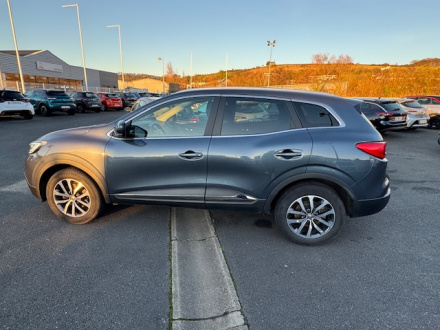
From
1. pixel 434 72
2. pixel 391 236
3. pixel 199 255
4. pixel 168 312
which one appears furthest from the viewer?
pixel 434 72

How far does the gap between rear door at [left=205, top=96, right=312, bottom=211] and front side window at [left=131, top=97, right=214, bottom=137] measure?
0.88 ft

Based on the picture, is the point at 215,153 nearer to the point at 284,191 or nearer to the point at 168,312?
the point at 284,191

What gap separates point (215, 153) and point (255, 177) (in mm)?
513

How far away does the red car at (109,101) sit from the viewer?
2372 cm

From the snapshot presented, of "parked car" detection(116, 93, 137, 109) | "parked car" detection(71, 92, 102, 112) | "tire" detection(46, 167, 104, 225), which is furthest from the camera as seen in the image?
"parked car" detection(116, 93, 137, 109)

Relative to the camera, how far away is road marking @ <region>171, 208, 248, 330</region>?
2080 mm

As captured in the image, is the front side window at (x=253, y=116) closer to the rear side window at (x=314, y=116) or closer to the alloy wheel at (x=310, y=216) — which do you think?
the rear side window at (x=314, y=116)

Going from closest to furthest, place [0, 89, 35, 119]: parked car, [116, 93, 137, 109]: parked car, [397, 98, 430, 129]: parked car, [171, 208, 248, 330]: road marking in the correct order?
[171, 208, 248, 330]: road marking < [397, 98, 430, 129]: parked car < [0, 89, 35, 119]: parked car < [116, 93, 137, 109]: parked car

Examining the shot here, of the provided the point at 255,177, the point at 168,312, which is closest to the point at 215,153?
the point at 255,177

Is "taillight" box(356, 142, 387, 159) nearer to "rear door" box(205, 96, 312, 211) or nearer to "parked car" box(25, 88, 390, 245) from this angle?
"parked car" box(25, 88, 390, 245)

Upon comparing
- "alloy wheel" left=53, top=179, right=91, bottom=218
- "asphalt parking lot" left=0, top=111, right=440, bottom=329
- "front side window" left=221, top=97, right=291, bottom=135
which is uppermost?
"front side window" left=221, top=97, right=291, bottom=135

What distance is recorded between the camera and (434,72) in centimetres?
2770

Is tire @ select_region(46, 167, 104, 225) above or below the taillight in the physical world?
below

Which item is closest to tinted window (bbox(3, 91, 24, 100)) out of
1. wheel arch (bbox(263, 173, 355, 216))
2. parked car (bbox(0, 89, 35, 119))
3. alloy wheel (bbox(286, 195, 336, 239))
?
parked car (bbox(0, 89, 35, 119))
